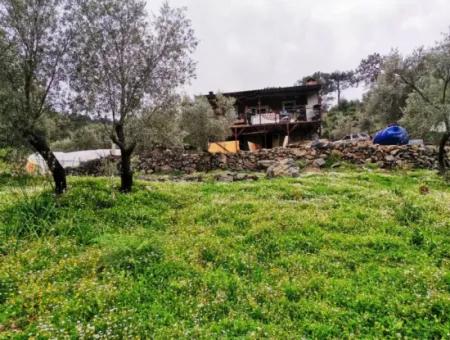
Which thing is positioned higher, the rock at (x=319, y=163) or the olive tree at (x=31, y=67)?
the olive tree at (x=31, y=67)

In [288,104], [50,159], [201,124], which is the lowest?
[50,159]

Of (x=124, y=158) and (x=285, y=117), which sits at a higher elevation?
(x=285, y=117)

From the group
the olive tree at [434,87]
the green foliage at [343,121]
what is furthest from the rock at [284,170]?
the green foliage at [343,121]

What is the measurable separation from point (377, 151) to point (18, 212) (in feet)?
59.1

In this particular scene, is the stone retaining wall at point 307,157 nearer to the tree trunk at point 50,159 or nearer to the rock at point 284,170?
the rock at point 284,170

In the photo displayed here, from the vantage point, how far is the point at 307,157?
19.7 meters

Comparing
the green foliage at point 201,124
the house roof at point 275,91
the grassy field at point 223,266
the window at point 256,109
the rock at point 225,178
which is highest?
the house roof at point 275,91

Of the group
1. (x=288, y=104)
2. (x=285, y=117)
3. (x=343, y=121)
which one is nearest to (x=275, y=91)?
(x=288, y=104)

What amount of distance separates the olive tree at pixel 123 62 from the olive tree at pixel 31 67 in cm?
56

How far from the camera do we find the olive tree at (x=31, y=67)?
911cm

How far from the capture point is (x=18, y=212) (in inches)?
332

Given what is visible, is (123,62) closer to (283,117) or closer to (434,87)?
(434,87)

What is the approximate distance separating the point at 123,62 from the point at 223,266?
759 cm

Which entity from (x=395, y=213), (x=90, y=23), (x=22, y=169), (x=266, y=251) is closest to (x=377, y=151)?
(x=395, y=213)
